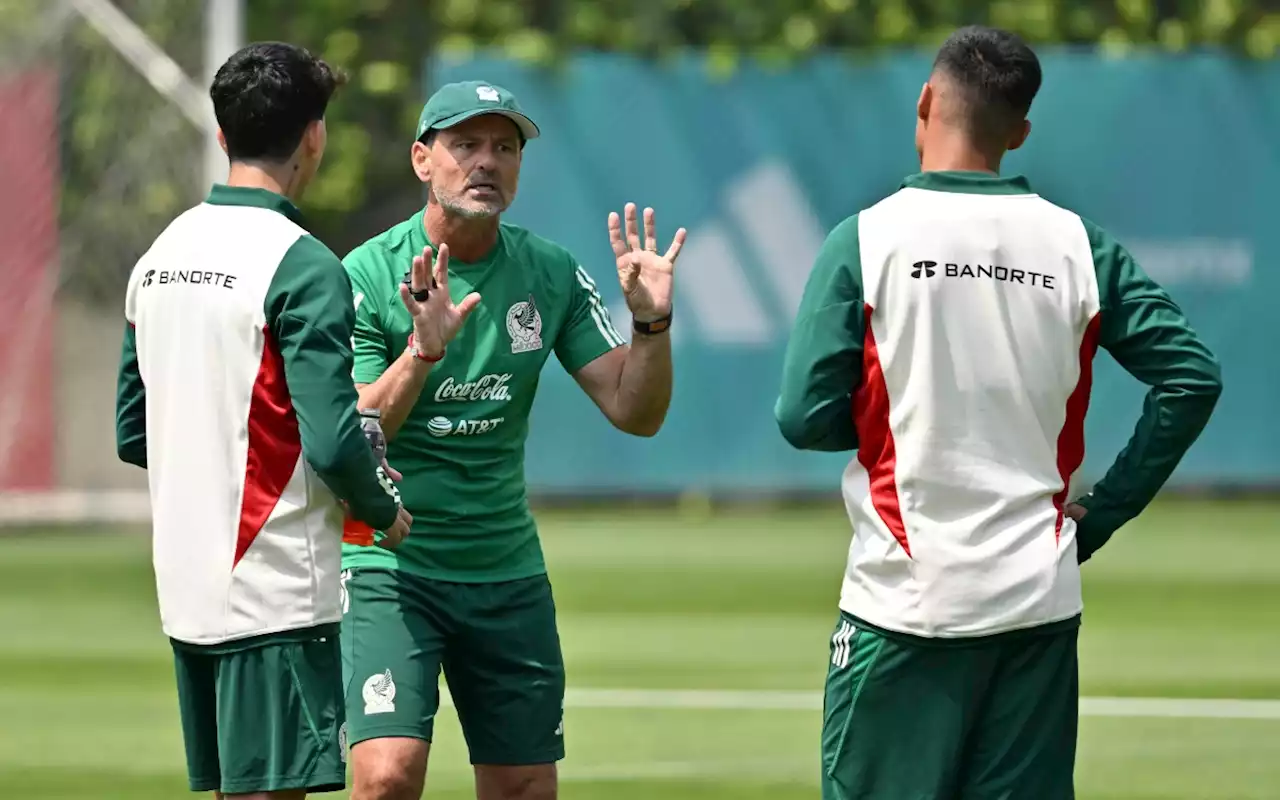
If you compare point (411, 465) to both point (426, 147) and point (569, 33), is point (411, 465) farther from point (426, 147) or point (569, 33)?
point (569, 33)

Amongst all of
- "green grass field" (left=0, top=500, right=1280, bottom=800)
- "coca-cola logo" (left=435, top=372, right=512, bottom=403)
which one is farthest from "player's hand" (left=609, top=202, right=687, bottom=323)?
"green grass field" (left=0, top=500, right=1280, bottom=800)

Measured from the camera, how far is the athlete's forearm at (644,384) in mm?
5969

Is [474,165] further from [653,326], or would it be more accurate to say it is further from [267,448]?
[267,448]

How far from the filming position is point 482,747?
5852mm

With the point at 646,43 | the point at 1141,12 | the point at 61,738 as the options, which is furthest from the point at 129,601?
the point at 1141,12

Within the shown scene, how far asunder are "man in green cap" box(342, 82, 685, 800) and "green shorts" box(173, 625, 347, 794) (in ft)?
2.68

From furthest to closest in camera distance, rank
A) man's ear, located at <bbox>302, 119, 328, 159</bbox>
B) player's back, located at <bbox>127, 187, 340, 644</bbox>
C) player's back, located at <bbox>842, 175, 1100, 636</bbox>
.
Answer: man's ear, located at <bbox>302, 119, 328, 159</bbox>
player's back, located at <bbox>127, 187, 340, 644</bbox>
player's back, located at <bbox>842, 175, 1100, 636</bbox>

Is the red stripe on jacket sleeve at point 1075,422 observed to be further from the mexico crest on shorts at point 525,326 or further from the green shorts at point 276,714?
the mexico crest on shorts at point 525,326

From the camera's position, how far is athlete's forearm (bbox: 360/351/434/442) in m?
5.47

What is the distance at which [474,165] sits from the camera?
582 cm

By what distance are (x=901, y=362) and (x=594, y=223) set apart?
563 inches

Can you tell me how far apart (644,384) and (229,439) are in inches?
62.9

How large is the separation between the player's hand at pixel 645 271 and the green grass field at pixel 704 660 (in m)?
2.72

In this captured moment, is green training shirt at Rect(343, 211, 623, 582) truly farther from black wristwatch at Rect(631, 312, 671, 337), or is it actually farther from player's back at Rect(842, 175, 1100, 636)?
player's back at Rect(842, 175, 1100, 636)
